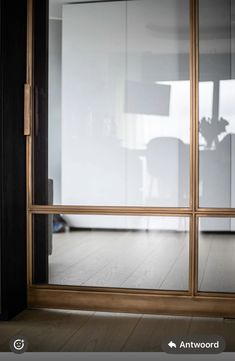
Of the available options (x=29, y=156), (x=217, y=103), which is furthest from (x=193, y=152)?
(x=29, y=156)

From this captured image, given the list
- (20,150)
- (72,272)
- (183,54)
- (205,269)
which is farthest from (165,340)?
(183,54)

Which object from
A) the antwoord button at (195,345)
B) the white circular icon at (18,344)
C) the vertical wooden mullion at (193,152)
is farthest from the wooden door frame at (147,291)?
the white circular icon at (18,344)

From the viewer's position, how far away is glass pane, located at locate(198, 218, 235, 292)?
2578 millimetres

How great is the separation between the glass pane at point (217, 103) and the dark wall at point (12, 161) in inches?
34.7

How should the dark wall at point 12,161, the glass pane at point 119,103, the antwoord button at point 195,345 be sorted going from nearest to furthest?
the antwoord button at point 195,345 < the dark wall at point 12,161 < the glass pane at point 119,103

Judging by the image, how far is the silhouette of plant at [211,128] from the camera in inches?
101

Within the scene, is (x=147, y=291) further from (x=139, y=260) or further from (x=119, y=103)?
(x=119, y=103)

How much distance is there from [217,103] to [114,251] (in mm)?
882

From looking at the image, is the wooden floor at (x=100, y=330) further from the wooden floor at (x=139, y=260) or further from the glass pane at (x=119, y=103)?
the glass pane at (x=119, y=103)

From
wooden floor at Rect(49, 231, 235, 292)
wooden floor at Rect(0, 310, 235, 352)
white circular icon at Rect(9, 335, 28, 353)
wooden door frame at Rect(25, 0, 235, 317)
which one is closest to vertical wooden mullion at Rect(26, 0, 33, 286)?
wooden door frame at Rect(25, 0, 235, 317)

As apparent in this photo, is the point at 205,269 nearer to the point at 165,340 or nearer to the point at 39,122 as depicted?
the point at 165,340

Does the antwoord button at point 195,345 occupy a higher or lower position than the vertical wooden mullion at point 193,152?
lower

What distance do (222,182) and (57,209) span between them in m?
0.82

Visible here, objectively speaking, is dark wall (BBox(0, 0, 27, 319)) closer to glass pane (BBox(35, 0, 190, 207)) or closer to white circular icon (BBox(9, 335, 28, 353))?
glass pane (BBox(35, 0, 190, 207))
